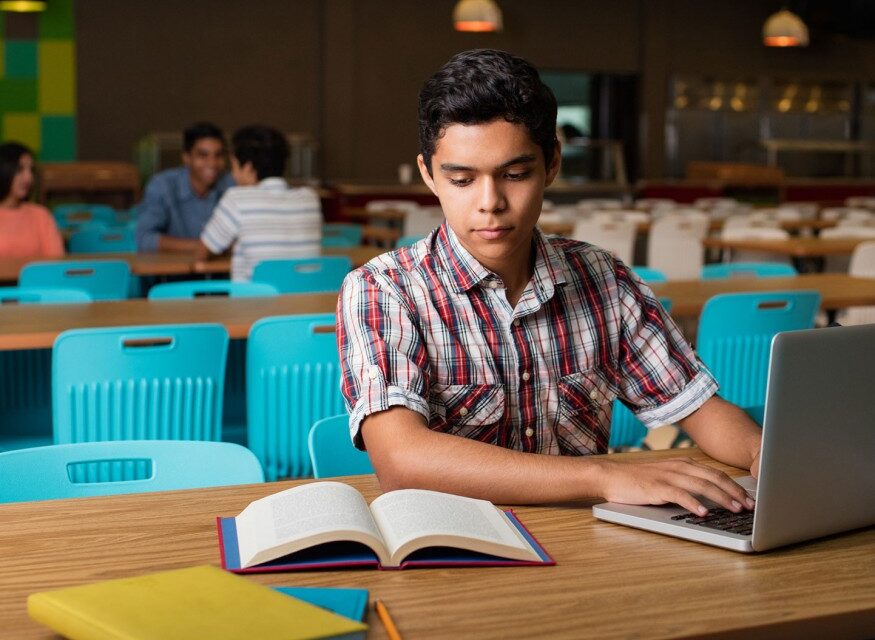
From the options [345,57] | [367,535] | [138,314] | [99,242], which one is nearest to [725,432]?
[367,535]

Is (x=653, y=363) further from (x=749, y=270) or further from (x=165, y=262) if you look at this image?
(x=165, y=262)

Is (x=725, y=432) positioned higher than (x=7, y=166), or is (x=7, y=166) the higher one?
(x=7, y=166)

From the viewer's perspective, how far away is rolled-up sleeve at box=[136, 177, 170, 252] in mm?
5770

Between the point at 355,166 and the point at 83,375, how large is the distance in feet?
36.9

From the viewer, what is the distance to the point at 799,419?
48.3 inches

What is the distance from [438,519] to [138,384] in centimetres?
160

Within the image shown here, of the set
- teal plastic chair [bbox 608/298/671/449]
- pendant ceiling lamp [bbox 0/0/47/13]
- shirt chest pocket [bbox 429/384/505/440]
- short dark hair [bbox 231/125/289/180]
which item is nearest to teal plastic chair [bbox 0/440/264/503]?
shirt chest pocket [bbox 429/384/505/440]

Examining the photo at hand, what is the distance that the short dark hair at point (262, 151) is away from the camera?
491 cm

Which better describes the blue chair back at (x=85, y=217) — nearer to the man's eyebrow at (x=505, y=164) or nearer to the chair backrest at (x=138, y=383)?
the chair backrest at (x=138, y=383)

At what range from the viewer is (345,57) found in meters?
13.5

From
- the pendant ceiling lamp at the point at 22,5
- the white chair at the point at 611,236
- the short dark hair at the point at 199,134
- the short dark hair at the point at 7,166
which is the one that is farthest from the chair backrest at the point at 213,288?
the pendant ceiling lamp at the point at 22,5

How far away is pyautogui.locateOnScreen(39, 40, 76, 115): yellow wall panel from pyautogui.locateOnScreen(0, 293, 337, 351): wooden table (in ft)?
31.8

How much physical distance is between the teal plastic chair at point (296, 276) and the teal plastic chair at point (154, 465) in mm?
2608

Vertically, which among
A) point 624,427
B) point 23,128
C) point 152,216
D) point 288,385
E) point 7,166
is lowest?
point 624,427
